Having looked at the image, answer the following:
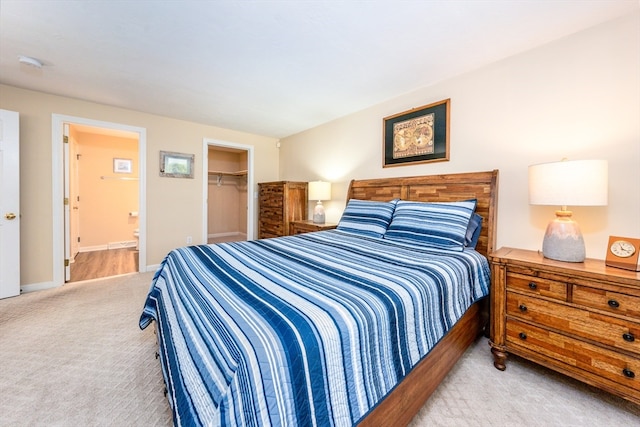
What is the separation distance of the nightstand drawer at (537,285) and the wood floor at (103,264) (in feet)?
15.3

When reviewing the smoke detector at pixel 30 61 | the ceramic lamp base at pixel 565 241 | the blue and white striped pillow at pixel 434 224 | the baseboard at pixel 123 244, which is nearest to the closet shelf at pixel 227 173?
the baseboard at pixel 123 244

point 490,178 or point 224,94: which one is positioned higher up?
point 224,94

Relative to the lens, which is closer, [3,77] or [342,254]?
[342,254]

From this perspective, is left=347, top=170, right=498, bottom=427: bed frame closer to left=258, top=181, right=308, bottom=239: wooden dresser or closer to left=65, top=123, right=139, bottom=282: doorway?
left=258, top=181, right=308, bottom=239: wooden dresser

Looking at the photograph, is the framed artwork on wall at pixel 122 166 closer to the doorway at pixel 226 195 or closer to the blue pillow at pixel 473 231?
the doorway at pixel 226 195

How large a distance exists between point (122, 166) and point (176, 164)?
231 cm

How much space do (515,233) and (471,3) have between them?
176 cm

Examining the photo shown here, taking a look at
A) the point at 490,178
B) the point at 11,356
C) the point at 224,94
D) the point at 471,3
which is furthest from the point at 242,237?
the point at 471,3

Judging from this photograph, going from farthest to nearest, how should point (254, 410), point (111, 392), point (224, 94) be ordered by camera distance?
point (224, 94), point (111, 392), point (254, 410)

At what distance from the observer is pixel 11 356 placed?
178 centimetres

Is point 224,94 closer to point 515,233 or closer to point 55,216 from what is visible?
point 55,216

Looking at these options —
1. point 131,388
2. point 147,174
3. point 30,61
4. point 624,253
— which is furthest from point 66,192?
point 624,253

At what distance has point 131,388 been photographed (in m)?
1.51

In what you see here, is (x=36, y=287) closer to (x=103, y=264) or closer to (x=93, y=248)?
(x=103, y=264)
